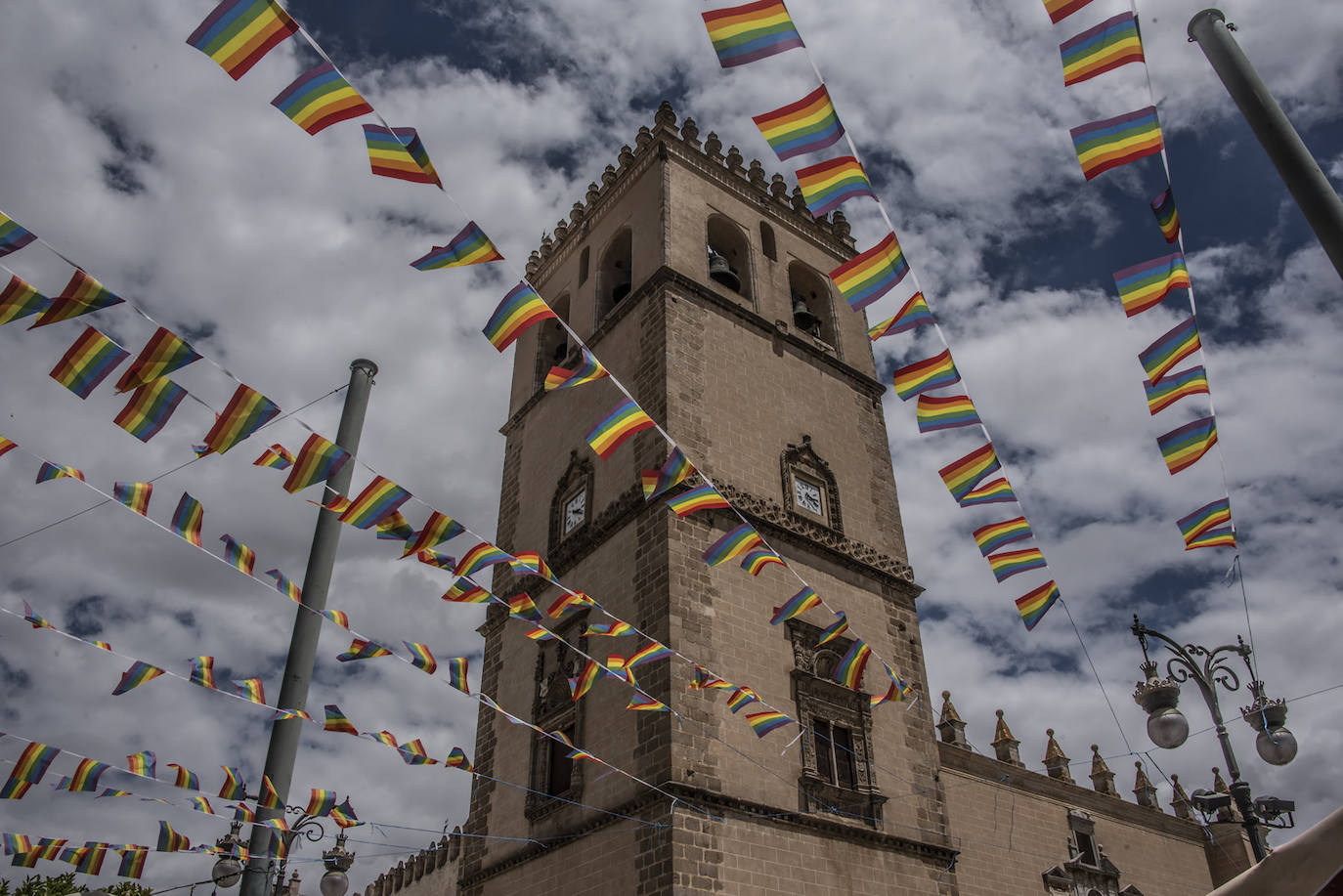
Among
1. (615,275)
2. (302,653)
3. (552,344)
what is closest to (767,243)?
(615,275)

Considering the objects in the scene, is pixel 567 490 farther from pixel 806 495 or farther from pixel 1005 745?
pixel 1005 745

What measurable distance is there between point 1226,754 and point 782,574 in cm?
686

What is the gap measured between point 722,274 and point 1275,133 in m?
14.2

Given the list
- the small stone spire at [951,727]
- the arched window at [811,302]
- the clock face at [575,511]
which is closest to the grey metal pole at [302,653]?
the clock face at [575,511]

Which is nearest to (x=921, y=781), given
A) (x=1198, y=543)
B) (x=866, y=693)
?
(x=866, y=693)

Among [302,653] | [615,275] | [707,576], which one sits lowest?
[302,653]

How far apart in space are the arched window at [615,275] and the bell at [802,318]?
3664 millimetres

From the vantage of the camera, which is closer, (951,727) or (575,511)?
(575,511)

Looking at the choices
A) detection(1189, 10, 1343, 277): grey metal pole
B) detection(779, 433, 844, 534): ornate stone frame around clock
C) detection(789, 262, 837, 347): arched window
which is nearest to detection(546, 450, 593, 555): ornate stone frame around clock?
detection(779, 433, 844, 534): ornate stone frame around clock

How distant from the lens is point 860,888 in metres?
13.4

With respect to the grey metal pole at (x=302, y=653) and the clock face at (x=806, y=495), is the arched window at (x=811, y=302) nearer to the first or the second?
the clock face at (x=806, y=495)

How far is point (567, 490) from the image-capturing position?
1812 cm

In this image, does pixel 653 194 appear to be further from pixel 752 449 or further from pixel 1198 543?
pixel 1198 543

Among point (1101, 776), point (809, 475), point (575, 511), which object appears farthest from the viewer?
point (1101, 776)
